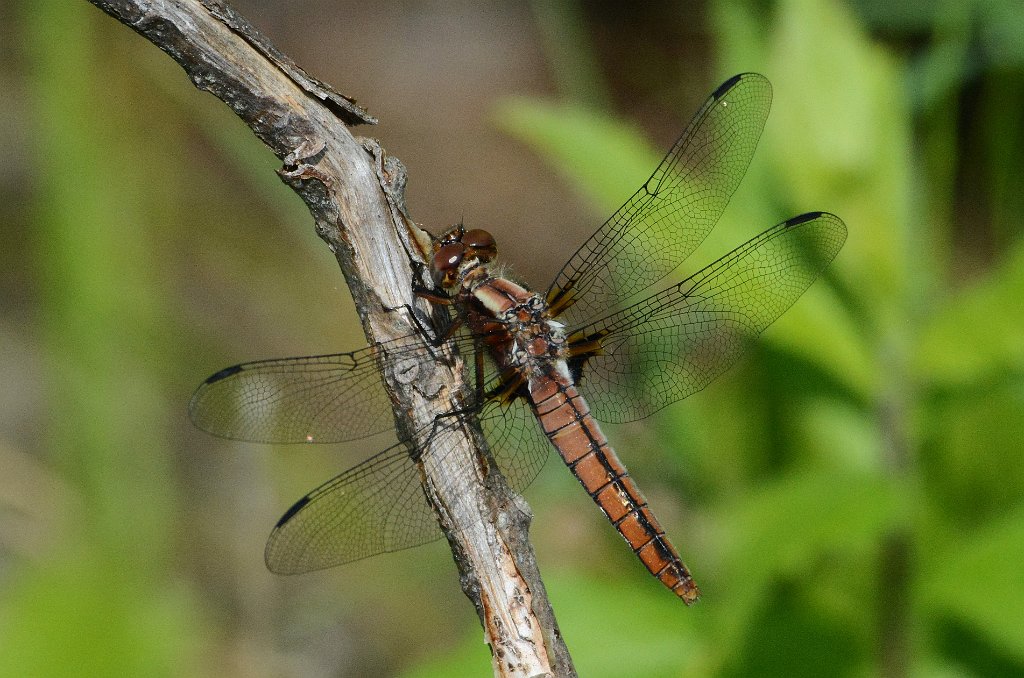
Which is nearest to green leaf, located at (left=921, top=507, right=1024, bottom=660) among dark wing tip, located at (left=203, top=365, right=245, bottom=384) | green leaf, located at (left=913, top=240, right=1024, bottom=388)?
green leaf, located at (left=913, top=240, right=1024, bottom=388)

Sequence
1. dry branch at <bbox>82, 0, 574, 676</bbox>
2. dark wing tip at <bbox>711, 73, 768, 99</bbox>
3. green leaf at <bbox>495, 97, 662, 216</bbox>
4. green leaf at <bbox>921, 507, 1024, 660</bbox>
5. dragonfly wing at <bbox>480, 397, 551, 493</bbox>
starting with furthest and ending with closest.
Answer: green leaf at <bbox>495, 97, 662, 216</bbox> → dark wing tip at <bbox>711, 73, 768, 99</bbox> → dragonfly wing at <bbox>480, 397, 551, 493</bbox> → green leaf at <bbox>921, 507, 1024, 660</bbox> → dry branch at <bbox>82, 0, 574, 676</bbox>

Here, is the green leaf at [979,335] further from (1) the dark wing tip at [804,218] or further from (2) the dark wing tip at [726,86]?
(2) the dark wing tip at [726,86]

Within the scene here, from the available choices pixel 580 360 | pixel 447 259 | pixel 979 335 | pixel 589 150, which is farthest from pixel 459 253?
pixel 979 335

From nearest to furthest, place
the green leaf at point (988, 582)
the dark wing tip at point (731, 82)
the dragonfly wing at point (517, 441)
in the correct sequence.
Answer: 1. the green leaf at point (988, 582)
2. the dragonfly wing at point (517, 441)
3. the dark wing tip at point (731, 82)

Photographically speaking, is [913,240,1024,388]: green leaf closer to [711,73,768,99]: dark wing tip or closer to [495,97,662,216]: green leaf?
[711,73,768,99]: dark wing tip

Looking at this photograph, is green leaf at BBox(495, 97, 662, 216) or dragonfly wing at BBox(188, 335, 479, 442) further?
green leaf at BBox(495, 97, 662, 216)

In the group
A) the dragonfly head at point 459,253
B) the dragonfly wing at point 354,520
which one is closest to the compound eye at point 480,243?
the dragonfly head at point 459,253

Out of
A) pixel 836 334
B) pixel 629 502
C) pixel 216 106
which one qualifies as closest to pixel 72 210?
pixel 216 106
